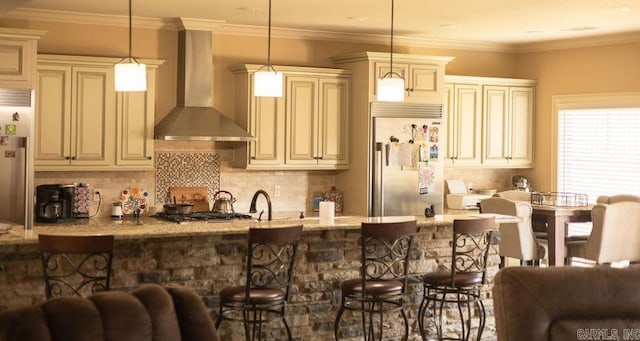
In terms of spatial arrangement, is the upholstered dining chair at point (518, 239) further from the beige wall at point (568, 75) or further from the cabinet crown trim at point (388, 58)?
the beige wall at point (568, 75)

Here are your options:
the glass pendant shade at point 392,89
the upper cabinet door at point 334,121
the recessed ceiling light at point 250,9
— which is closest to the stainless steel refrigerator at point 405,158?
the upper cabinet door at point 334,121

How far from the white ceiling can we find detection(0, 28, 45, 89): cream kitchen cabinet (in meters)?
0.39

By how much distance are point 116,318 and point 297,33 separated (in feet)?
20.0

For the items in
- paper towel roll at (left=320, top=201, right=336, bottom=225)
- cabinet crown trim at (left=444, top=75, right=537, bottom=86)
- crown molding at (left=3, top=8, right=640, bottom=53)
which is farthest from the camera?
cabinet crown trim at (left=444, top=75, right=537, bottom=86)

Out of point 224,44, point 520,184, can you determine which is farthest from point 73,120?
point 520,184

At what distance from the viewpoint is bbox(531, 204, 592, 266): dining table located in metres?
7.80

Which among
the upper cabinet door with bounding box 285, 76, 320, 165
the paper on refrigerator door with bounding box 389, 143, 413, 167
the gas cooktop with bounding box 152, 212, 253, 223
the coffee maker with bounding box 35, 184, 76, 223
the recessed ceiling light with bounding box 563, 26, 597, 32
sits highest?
the recessed ceiling light with bounding box 563, 26, 597, 32

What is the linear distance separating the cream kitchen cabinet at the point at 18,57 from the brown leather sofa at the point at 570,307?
4791mm

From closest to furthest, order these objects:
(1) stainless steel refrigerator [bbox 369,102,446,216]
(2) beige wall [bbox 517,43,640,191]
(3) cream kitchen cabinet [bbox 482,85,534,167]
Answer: (1) stainless steel refrigerator [bbox 369,102,446,216]
(2) beige wall [bbox 517,43,640,191]
(3) cream kitchen cabinet [bbox 482,85,534,167]

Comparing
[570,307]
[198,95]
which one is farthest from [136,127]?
[570,307]

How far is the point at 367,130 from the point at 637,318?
5281 millimetres

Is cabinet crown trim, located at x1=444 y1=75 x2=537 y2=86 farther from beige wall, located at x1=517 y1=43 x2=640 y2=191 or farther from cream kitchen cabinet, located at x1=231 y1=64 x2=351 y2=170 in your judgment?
cream kitchen cabinet, located at x1=231 y1=64 x2=351 y2=170

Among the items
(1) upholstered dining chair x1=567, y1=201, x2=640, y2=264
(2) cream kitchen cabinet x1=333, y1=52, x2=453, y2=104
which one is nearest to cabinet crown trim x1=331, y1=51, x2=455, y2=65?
(2) cream kitchen cabinet x1=333, y1=52, x2=453, y2=104

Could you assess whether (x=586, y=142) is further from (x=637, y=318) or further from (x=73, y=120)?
(x=637, y=318)
